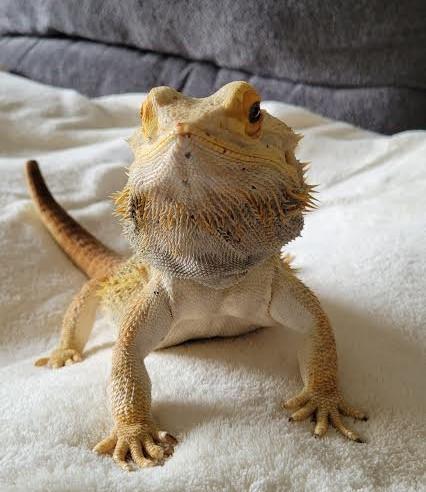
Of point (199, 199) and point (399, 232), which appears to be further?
point (399, 232)

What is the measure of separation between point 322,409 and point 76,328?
62 centimetres

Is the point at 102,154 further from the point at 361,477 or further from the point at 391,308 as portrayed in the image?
the point at 361,477

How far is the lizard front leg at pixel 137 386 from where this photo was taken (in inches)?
35.1

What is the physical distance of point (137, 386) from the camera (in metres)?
0.96

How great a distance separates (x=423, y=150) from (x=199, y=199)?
1.36 metres

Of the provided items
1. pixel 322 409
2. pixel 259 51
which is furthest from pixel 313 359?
pixel 259 51

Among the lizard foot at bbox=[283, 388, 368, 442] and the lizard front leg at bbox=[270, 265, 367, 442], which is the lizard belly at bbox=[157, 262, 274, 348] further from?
the lizard foot at bbox=[283, 388, 368, 442]

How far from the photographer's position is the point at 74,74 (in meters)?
2.91

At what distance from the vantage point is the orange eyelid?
0.87 m

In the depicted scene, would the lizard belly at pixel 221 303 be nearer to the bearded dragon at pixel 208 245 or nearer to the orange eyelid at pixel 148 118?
the bearded dragon at pixel 208 245

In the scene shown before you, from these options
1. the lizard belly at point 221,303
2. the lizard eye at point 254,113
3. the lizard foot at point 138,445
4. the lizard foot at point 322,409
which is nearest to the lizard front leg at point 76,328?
the lizard belly at point 221,303

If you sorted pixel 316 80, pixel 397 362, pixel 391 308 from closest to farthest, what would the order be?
pixel 397 362 < pixel 391 308 < pixel 316 80

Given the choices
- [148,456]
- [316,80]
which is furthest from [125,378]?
[316,80]

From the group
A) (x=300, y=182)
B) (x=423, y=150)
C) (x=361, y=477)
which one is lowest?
(x=361, y=477)
